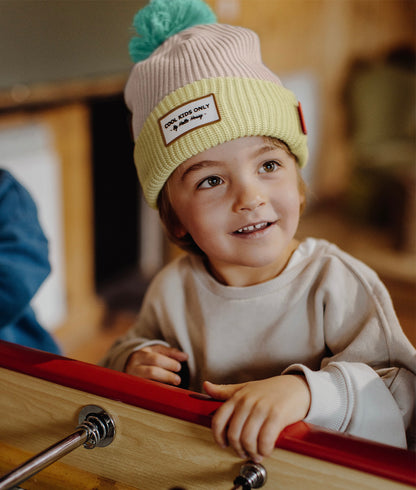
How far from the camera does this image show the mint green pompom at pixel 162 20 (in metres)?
0.84

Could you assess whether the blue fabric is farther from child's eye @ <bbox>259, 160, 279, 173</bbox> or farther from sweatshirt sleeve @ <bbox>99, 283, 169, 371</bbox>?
child's eye @ <bbox>259, 160, 279, 173</bbox>

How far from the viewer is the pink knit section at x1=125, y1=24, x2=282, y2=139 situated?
2.54ft

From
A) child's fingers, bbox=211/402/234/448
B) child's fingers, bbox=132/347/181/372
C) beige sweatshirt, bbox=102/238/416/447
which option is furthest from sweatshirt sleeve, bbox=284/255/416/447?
child's fingers, bbox=132/347/181/372

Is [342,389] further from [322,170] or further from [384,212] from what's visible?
[322,170]

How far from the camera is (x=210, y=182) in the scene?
774 mm

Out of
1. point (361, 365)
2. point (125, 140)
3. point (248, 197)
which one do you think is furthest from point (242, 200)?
point (125, 140)

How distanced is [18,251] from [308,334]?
20.8 inches

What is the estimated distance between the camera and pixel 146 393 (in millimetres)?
586

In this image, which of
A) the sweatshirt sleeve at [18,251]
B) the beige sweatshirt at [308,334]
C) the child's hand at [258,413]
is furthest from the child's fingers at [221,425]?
the sweatshirt sleeve at [18,251]

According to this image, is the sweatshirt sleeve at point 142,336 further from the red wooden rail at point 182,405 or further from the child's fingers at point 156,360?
the red wooden rail at point 182,405

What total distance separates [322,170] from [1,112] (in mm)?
2789

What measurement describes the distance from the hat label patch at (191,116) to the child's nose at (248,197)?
0.10m

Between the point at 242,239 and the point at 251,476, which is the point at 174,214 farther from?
the point at 251,476

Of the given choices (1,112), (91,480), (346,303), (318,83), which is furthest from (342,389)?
(318,83)
